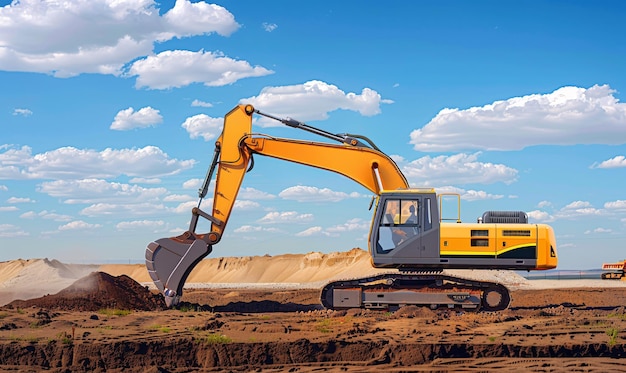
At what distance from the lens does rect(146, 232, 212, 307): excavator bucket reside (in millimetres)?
18438

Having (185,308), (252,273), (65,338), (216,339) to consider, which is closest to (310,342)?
(216,339)

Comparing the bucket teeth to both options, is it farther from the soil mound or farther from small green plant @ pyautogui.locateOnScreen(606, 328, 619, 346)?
small green plant @ pyautogui.locateOnScreen(606, 328, 619, 346)

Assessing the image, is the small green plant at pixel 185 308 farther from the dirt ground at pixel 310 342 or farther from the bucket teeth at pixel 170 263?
the dirt ground at pixel 310 342

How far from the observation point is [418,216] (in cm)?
1753

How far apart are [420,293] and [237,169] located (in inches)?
227

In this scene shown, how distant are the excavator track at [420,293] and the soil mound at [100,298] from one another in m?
5.09

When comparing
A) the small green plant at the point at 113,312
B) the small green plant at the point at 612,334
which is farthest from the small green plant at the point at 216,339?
the small green plant at the point at 612,334

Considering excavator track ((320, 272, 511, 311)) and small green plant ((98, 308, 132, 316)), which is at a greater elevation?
excavator track ((320, 272, 511, 311))

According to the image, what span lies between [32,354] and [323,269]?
38.0m

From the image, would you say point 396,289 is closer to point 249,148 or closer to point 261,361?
point 249,148

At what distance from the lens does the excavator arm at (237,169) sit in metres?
18.5

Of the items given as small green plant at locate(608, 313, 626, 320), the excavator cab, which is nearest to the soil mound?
the excavator cab

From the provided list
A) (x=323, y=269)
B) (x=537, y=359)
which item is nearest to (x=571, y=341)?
(x=537, y=359)

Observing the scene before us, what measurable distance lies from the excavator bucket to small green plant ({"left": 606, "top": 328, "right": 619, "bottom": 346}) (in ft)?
32.5
